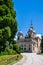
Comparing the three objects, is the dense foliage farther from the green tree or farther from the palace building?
the palace building

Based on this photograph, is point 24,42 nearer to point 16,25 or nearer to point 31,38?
point 31,38

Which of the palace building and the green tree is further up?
the palace building

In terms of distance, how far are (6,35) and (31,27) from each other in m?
119

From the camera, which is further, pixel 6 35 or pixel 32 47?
pixel 32 47

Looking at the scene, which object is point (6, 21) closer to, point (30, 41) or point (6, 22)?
point (6, 22)

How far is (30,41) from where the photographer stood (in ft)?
422

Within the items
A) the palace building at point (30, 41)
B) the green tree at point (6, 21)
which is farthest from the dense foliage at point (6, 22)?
the palace building at point (30, 41)

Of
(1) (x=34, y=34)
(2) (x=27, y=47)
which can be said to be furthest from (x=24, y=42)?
(1) (x=34, y=34)

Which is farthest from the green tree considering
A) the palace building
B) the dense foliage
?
the palace building

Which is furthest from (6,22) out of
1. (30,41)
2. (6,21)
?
(30,41)

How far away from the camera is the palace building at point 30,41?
12731cm

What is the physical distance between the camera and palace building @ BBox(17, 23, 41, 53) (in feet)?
418

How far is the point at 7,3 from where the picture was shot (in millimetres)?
28656

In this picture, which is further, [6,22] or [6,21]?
[6,22]
